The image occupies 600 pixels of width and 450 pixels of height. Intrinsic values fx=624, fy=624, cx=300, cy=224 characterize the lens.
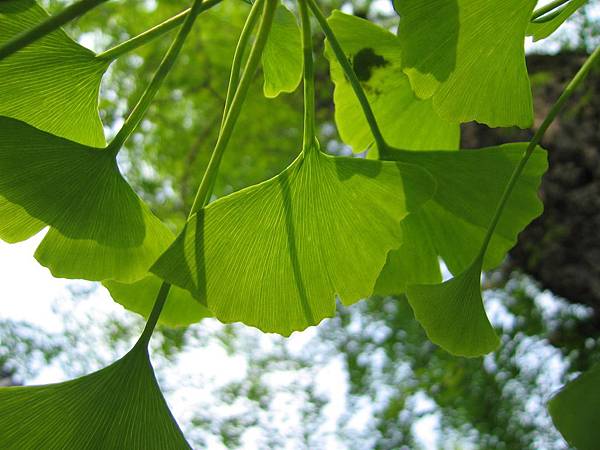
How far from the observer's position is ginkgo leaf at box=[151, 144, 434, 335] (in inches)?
16.7

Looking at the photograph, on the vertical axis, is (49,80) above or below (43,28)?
above

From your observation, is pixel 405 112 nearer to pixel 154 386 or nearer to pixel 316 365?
pixel 154 386

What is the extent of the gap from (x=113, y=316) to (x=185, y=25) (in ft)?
8.73

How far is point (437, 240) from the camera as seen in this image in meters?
0.53

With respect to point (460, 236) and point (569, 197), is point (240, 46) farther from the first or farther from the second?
point (569, 197)

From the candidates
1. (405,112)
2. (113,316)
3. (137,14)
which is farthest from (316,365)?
(405,112)

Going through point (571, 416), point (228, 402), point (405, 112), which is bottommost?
point (571, 416)

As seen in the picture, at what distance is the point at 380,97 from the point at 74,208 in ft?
0.93

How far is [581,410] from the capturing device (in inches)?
17.3

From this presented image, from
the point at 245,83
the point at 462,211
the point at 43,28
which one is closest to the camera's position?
the point at 43,28

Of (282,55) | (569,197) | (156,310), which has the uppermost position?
(569,197)

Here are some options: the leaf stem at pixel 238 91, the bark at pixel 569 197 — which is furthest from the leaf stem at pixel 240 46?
the bark at pixel 569 197

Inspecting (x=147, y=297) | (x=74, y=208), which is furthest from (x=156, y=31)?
(x=147, y=297)

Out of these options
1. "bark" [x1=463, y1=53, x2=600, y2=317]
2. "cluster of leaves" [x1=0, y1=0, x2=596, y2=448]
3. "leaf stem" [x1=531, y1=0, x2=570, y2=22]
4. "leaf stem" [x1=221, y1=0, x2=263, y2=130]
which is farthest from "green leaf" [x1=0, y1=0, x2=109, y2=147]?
"bark" [x1=463, y1=53, x2=600, y2=317]
